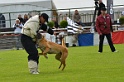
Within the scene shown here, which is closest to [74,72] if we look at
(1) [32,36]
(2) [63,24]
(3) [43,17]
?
(1) [32,36]

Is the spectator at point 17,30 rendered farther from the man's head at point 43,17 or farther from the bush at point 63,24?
the man's head at point 43,17

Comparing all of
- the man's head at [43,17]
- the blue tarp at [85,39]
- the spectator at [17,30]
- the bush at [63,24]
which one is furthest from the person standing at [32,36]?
the bush at [63,24]

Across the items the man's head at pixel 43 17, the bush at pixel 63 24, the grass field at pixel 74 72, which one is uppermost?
the man's head at pixel 43 17

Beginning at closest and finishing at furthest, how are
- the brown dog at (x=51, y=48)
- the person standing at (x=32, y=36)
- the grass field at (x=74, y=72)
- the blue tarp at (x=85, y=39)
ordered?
the grass field at (x=74, y=72)
the person standing at (x=32, y=36)
the brown dog at (x=51, y=48)
the blue tarp at (x=85, y=39)

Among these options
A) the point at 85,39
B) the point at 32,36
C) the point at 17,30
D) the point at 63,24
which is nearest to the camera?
the point at 32,36

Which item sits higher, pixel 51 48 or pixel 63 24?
pixel 51 48

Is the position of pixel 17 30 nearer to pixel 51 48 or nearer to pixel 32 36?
pixel 51 48

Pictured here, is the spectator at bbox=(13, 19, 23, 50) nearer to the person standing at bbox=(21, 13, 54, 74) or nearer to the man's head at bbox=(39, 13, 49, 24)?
the person standing at bbox=(21, 13, 54, 74)

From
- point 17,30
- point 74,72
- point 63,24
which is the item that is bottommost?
point 74,72

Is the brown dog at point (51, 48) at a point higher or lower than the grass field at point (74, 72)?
higher

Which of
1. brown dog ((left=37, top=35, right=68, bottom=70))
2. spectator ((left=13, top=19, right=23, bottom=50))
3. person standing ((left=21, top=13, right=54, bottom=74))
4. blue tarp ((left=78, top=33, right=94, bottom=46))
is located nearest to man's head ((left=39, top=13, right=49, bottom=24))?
person standing ((left=21, top=13, right=54, bottom=74))

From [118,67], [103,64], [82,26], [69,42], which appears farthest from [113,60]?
[82,26]

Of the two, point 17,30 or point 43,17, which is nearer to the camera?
point 43,17

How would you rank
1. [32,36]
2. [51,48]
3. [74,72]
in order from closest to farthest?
[32,36], [74,72], [51,48]
